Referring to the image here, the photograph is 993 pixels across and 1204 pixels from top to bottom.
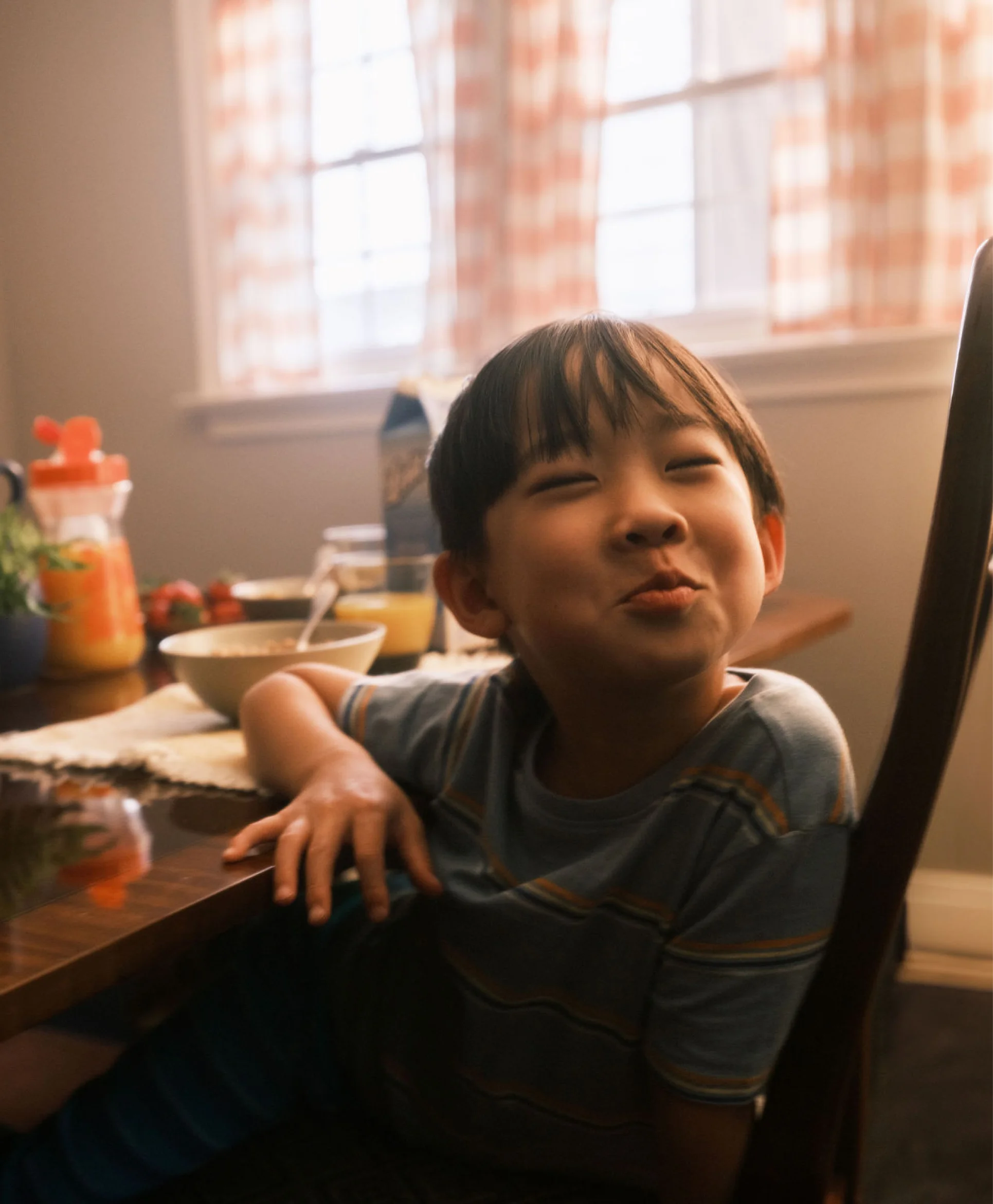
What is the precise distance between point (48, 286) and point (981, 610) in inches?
120

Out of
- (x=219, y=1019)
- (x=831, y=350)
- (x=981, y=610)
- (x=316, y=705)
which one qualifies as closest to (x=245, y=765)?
(x=316, y=705)

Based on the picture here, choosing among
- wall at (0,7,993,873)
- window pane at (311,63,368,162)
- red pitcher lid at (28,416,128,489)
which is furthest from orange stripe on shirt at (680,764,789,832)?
window pane at (311,63,368,162)

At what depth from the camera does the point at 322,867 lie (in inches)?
25.5

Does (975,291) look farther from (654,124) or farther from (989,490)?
(654,124)

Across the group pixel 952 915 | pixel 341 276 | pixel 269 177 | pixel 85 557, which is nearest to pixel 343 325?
pixel 341 276

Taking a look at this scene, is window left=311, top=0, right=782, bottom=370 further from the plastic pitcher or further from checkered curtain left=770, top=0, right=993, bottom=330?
the plastic pitcher

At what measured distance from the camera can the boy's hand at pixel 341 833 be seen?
2.08 ft

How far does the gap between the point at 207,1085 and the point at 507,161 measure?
1.96 meters

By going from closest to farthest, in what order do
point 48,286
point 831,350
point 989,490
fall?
point 989,490 < point 831,350 < point 48,286

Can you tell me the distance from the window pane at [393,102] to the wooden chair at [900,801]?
2.31 m

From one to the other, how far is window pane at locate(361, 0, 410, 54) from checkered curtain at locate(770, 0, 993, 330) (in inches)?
40.7

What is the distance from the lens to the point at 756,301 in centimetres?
218

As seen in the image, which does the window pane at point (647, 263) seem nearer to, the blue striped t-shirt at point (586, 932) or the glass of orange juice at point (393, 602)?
the glass of orange juice at point (393, 602)

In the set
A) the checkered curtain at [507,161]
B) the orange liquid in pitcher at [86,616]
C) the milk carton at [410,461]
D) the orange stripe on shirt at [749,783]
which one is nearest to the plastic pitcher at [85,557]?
the orange liquid in pitcher at [86,616]
